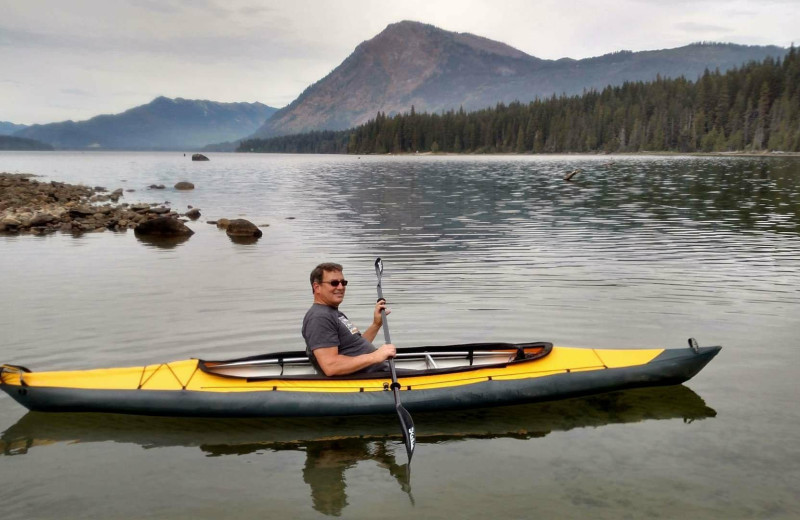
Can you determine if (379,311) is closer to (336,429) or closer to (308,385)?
(308,385)

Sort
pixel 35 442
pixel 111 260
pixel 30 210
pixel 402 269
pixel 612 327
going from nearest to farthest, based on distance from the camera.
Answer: pixel 35 442, pixel 612 327, pixel 402 269, pixel 111 260, pixel 30 210

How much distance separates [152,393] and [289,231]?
21.1 metres

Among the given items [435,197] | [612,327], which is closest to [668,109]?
[435,197]

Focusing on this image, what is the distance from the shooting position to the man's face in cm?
845

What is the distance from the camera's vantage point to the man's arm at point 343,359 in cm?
845

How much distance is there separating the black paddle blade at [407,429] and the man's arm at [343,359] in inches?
26.6

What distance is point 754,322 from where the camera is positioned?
1303 cm

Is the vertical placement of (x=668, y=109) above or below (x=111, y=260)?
above

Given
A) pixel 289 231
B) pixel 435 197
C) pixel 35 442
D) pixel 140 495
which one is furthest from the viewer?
pixel 435 197

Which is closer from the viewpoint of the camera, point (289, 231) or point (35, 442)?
point (35, 442)

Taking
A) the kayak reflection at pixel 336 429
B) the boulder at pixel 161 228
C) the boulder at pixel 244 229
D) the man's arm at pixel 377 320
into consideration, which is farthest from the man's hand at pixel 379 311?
the boulder at pixel 161 228

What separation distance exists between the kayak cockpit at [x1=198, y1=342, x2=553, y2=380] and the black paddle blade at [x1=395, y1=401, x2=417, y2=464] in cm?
87

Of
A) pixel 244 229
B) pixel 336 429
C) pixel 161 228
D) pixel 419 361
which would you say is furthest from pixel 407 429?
pixel 161 228

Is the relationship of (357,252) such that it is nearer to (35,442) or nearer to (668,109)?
(35,442)
